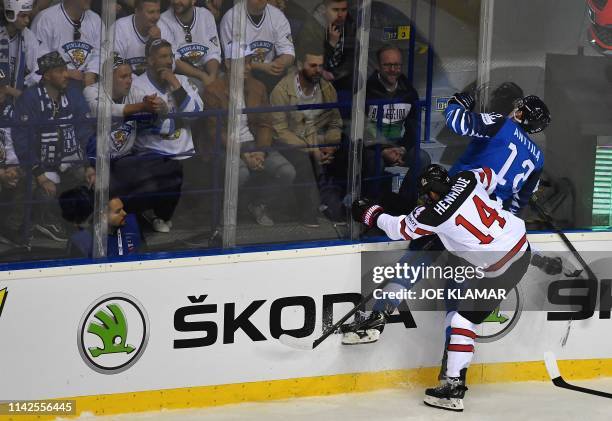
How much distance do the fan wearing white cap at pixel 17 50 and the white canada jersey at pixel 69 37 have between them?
0.13 feet

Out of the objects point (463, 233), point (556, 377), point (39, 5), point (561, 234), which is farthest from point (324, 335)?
point (39, 5)

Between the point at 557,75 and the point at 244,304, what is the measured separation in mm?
1900

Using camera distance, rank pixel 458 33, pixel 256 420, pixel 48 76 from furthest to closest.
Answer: pixel 458 33 < pixel 256 420 < pixel 48 76

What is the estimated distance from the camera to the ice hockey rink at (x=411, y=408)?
211 inches

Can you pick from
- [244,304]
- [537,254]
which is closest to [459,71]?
[537,254]

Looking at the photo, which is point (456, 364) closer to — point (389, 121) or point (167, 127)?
point (389, 121)

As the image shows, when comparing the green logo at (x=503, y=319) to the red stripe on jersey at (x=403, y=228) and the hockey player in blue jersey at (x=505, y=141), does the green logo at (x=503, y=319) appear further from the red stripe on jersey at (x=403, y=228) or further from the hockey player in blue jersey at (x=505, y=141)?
the red stripe on jersey at (x=403, y=228)

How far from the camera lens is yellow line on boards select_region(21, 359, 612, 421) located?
17.2 ft

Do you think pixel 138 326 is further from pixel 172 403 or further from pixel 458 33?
pixel 458 33

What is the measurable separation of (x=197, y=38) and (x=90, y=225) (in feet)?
2.96

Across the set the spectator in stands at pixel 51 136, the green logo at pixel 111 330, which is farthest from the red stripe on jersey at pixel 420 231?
the spectator in stands at pixel 51 136

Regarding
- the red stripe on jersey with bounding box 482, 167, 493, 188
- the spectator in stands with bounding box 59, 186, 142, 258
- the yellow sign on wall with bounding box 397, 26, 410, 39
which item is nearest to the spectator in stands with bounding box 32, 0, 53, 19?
the spectator in stands with bounding box 59, 186, 142, 258

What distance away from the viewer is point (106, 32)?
5.05 metres

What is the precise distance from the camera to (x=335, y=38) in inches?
218
